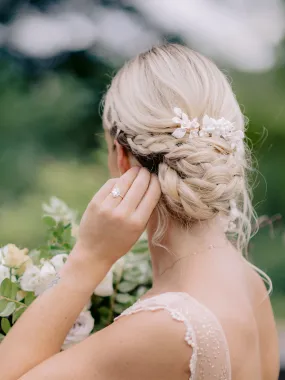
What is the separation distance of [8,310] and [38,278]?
4.5 inches

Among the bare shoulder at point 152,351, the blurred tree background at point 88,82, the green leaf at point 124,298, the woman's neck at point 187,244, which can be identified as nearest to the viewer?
the bare shoulder at point 152,351

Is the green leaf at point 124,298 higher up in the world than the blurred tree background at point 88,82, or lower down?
higher up

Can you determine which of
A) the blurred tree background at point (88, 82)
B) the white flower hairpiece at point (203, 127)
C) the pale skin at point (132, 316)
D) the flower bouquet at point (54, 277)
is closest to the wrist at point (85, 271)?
the pale skin at point (132, 316)

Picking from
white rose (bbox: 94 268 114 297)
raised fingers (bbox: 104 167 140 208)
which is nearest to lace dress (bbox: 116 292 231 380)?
raised fingers (bbox: 104 167 140 208)

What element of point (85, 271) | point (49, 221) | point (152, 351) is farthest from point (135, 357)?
point (49, 221)

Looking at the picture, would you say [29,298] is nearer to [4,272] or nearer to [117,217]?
[4,272]

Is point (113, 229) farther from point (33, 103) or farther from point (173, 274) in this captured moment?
point (33, 103)

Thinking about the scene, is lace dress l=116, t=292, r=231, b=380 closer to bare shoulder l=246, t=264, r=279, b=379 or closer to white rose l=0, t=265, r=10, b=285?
bare shoulder l=246, t=264, r=279, b=379

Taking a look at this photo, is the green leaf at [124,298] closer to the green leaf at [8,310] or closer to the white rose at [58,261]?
the white rose at [58,261]

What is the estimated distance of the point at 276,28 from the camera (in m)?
6.16

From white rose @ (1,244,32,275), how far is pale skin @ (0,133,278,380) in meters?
0.21

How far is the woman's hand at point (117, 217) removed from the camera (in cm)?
140

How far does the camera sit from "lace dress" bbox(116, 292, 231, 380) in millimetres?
1285

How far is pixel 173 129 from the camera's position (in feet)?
4.78
